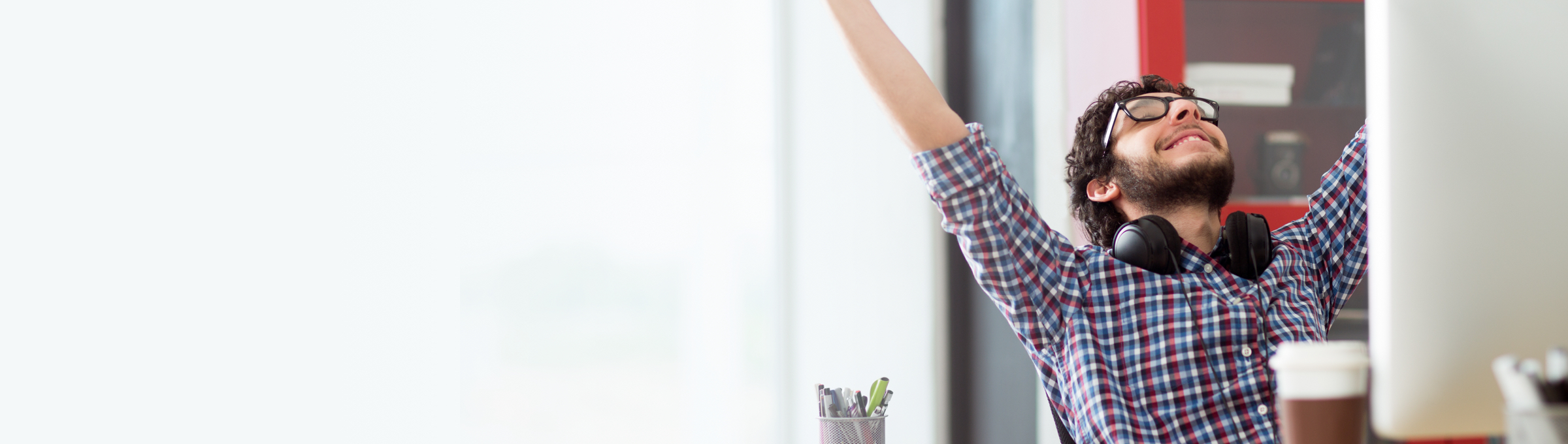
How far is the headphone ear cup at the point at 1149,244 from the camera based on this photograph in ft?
3.86

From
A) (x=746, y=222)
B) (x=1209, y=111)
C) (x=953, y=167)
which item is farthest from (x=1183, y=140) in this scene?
(x=746, y=222)

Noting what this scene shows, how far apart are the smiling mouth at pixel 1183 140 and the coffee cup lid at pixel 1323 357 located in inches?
29.8

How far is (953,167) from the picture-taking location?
1100 millimetres

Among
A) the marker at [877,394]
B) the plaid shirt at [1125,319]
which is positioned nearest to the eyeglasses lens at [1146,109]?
the plaid shirt at [1125,319]

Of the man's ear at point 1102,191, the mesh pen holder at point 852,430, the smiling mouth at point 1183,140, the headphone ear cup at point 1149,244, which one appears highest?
the smiling mouth at point 1183,140

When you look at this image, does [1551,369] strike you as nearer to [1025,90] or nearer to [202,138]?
[1025,90]

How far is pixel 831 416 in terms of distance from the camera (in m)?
1.42

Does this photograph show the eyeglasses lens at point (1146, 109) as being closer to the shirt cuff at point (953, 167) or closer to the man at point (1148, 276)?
the man at point (1148, 276)

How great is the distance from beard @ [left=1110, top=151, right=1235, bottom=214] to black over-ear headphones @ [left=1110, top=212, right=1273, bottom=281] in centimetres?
6

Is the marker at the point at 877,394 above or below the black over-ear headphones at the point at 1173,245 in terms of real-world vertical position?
below

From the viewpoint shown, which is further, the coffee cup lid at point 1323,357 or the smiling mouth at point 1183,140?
the smiling mouth at point 1183,140

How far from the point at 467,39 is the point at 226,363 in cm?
69

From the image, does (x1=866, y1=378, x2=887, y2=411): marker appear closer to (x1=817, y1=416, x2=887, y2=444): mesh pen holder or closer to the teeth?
(x1=817, y1=416, x2=887, y2=444): mesh pen holder

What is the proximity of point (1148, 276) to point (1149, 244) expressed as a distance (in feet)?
0.14
